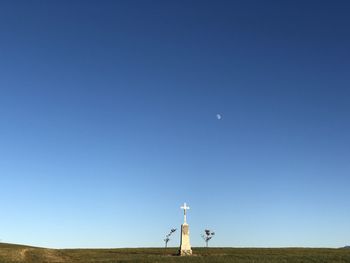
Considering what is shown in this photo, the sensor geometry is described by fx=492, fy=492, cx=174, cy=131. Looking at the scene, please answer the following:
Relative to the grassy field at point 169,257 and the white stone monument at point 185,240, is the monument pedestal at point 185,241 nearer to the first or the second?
the white stone monument at point 185,240

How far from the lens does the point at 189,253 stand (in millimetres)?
63031

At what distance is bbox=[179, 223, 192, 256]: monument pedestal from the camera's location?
6266cm

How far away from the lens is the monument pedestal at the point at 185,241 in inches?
2467

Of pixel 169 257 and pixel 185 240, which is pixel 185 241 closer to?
pixel 185 240

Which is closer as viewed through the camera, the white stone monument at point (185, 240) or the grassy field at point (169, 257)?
the grassy field at point (169, 257)

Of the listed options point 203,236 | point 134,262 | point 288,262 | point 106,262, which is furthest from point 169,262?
point 203,236

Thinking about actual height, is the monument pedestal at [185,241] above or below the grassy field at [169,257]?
above

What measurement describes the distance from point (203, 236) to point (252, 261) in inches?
3022

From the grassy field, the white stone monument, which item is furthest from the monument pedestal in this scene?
the grassy field

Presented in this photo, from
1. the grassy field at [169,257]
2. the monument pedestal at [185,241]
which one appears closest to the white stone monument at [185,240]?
the monument pedestal at [185,241]

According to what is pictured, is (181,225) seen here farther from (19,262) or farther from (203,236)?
(203,236)

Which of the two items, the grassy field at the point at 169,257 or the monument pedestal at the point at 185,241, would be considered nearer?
the grassy field at the point at 169,257

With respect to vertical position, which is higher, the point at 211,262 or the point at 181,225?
the point at 181,225

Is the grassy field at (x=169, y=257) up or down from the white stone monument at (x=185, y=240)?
down
